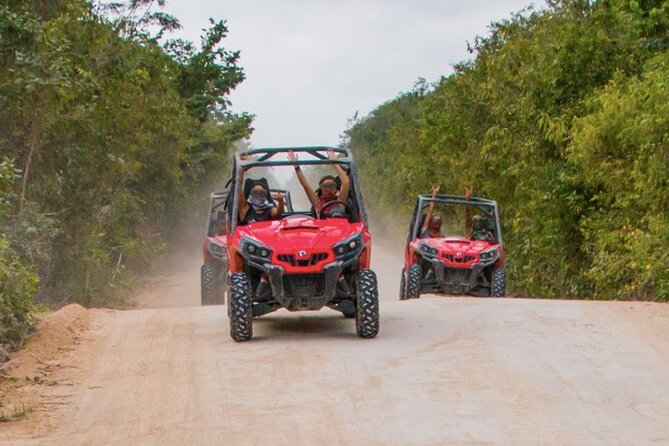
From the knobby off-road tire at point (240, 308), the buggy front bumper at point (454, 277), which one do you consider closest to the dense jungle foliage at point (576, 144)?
the buggy front bumper at point (454, 277)

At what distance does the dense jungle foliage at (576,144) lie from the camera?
18.3 meters

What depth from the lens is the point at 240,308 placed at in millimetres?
11234

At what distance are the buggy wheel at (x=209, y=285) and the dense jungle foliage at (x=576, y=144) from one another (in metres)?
6.37

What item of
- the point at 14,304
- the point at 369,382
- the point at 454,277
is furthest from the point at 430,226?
the point at 369,382

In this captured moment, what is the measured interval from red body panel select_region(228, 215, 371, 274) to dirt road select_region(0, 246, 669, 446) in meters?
0.76

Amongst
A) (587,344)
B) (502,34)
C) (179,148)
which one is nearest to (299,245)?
(587,344)

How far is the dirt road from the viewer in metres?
7.58

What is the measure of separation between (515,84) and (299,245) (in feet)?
53.8

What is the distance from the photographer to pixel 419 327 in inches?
479

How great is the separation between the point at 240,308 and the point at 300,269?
68 centimetres

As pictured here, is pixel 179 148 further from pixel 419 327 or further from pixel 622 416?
pixel 622 416

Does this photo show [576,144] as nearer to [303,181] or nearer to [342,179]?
[342,179]

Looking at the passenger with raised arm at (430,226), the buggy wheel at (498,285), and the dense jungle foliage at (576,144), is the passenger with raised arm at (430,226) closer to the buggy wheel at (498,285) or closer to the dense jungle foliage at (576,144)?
the buggy wheel at (498,285)

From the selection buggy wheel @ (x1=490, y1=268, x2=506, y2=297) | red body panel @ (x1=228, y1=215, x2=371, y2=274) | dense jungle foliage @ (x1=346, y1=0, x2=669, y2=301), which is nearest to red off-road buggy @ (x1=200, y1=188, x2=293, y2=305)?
buggy wheel @ (x1=490, y1=268, x2=506, y2=297)
